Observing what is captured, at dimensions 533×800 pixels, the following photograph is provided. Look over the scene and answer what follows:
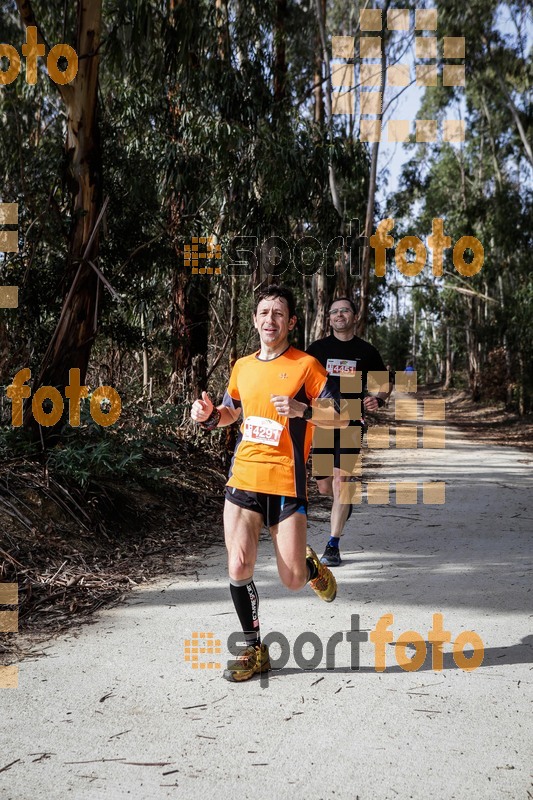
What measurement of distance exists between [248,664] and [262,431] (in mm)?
1173

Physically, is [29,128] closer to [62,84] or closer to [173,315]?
[62,84]

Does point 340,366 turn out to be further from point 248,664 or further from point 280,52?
point 280,52

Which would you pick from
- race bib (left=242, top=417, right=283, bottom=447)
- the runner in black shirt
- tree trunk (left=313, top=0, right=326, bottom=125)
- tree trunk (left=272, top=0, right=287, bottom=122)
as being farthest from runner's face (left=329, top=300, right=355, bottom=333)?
tree trunk (left=313, top=0, right=326, bottom=125)

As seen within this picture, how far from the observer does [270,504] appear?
3.87 metres

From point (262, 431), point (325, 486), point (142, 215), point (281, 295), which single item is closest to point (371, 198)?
point (142, 215)

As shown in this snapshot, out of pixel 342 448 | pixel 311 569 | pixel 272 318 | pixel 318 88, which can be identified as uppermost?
pixel 318 88

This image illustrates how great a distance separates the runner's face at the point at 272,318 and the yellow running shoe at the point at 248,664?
159 centimetres

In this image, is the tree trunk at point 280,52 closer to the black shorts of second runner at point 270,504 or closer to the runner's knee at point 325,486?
the runner's knee at point 325,486

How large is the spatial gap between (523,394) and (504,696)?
72.6 ft

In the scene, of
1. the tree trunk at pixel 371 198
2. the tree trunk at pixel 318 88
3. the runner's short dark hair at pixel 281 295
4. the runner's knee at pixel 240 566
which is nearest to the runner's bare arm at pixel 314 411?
the runner's short dark hair at pixel 281 295

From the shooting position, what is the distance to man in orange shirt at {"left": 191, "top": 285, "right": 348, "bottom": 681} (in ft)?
12.5

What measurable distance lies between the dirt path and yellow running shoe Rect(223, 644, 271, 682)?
2.8 inches

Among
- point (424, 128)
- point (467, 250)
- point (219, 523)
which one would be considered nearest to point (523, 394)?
point (467, 250)

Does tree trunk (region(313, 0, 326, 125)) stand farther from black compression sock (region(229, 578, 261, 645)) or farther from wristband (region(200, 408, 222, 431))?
black compression sock (region(229, 578, 261, 645))
